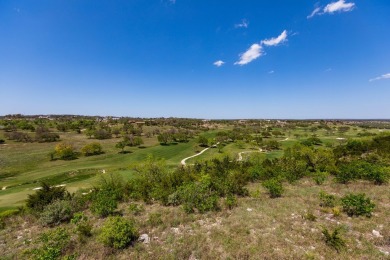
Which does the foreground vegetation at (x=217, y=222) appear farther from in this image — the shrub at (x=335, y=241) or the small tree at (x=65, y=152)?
the small tree at (x=65, y=152)

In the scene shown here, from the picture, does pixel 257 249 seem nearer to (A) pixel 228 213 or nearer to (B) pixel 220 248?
(B) pixel 220 248

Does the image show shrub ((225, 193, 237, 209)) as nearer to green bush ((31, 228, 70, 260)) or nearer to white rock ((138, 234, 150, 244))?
white rock ((138, 234, 150, 244))

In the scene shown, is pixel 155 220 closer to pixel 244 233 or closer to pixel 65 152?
pixel 244 233

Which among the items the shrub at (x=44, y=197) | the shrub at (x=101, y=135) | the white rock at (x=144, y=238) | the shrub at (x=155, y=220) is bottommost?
the shrub at (x=101, y=135)

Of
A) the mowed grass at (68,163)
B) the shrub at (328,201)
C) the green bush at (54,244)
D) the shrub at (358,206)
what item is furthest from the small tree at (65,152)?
the shrub at (358,206)

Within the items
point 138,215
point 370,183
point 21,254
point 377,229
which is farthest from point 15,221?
point 370,183

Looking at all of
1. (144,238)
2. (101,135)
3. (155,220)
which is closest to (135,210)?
(155,220)

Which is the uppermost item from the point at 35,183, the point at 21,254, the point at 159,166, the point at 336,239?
the point at 336,239
